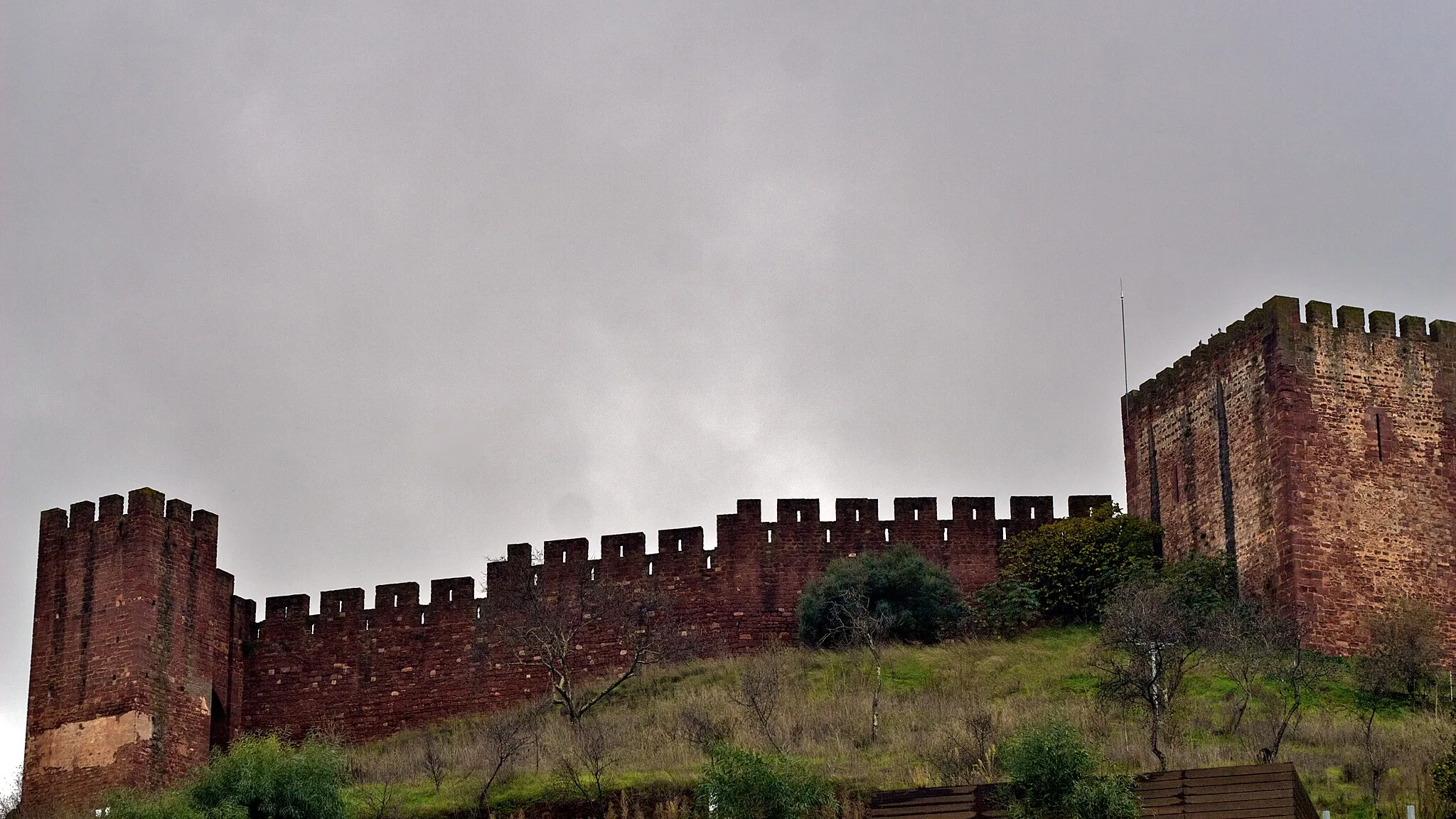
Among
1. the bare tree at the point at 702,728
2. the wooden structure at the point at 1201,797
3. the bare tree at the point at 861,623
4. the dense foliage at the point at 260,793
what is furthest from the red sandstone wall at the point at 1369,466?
the dense foliage at the point at 260,793

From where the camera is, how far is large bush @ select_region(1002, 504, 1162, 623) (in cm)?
4497

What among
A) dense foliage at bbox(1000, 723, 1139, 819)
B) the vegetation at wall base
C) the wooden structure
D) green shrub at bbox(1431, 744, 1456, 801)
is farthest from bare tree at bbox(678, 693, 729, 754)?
green shrub at bbox(1431, 744, 1456, 801)

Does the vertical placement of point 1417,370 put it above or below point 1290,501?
above

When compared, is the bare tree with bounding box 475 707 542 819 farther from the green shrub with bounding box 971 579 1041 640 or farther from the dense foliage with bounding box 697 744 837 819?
the green shrub with bounding box 971 579 1041 640

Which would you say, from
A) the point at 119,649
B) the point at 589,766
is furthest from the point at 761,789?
the point at 119,649

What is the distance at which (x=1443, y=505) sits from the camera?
1646 inches

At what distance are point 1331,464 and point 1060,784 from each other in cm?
1489

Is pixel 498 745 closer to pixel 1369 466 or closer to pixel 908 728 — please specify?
pixel 908 728

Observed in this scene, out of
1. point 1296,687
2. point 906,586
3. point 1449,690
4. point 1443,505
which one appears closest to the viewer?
point 1296,687

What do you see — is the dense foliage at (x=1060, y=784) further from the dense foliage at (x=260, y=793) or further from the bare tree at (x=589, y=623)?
the bare tree at (x=589, y=623)

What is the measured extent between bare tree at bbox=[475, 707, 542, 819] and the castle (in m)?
4.07

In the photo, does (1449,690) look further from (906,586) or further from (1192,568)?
(906,586)

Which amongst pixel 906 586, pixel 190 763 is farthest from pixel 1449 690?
pixel 190 763

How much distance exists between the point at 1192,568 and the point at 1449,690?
214 inches
